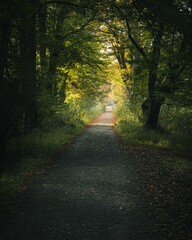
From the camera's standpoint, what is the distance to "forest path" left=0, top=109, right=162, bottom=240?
4738 mm

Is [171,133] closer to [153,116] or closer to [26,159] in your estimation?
[153,116]

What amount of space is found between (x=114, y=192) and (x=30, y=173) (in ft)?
9.66

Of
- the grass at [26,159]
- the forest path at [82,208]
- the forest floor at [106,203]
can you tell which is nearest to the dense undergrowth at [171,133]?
the forest floor at [106,203]

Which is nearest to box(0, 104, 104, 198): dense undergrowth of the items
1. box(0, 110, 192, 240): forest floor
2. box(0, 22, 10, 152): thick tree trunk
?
box(0, 110, 192, 240): forest floor

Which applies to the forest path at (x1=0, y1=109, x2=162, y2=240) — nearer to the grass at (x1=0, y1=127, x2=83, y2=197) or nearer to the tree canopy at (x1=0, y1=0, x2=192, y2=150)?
the grass at (x1=0, y1=127, x2=83, y2=197)

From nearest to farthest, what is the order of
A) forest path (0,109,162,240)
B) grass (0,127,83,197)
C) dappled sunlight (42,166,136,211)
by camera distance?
forest path (0,109,162,240) → dappled sunlight (42,166,136,211) → grass (0,127,83,197)

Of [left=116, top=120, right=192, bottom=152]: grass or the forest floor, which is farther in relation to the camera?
[left=116, top=120, right=192, bottom=152]: grass

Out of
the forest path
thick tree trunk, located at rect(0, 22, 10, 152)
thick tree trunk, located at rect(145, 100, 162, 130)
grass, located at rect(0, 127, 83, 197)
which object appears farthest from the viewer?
thick tree trunk, located at rect(145, 100, 162, 130)

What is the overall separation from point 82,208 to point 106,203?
609 mm

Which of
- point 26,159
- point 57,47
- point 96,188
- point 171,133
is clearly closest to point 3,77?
point 26,159

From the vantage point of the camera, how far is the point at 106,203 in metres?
6.15

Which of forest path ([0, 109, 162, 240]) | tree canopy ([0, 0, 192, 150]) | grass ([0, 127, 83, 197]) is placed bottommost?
forest path ([0, 109, 162, 240])

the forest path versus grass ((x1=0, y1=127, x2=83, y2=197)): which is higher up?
grass ((x1=0, y1=127, x2=83, y2=197))

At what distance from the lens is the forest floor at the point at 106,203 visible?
15.7 feet
